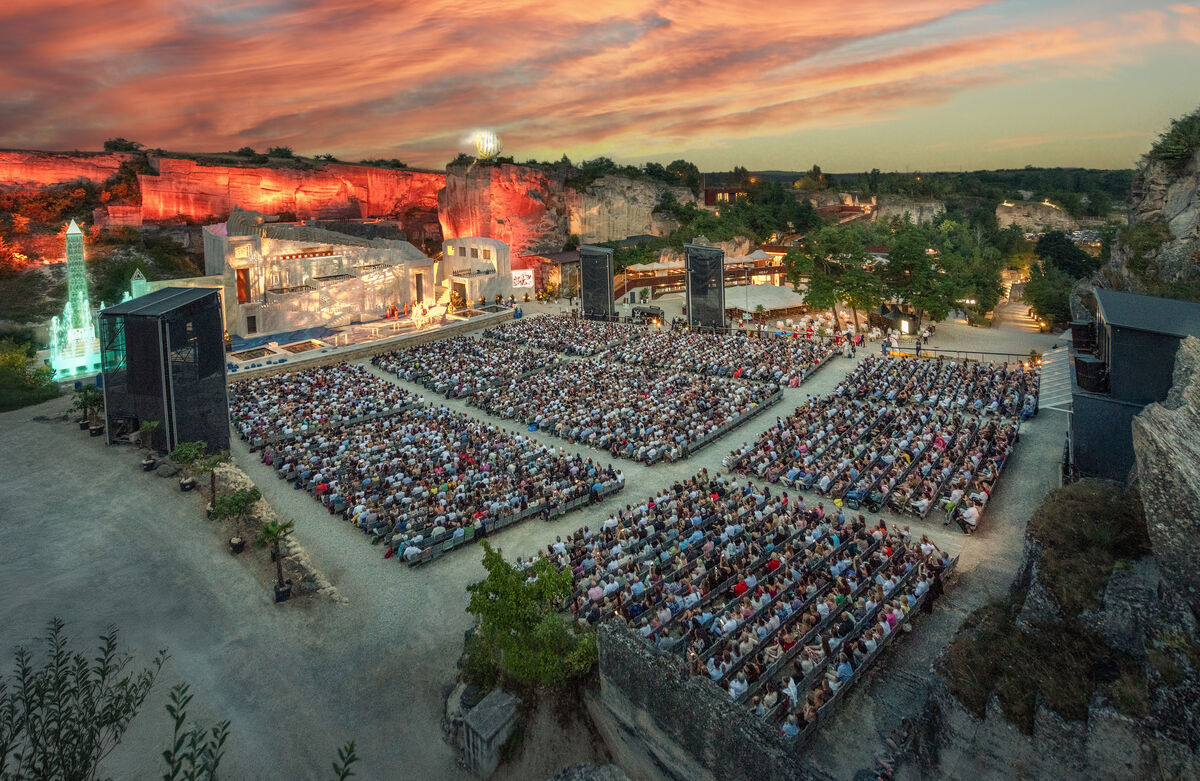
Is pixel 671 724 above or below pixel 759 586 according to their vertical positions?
below

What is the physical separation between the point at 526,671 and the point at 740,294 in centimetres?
3813

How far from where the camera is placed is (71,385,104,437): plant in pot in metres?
24.2

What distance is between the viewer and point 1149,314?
1566cm

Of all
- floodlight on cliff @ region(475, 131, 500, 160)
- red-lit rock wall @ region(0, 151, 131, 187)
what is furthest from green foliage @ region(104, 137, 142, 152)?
floodlight on cliff @ region(475, 131, 500, 160)

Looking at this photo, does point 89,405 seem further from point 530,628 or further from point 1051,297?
point 1051,297

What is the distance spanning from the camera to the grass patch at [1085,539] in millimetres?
8906

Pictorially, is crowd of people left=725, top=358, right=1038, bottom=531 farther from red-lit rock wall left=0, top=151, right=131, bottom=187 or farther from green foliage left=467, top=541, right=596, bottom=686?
red-lit rock wall left=0, top=151, right=131, bottom=187

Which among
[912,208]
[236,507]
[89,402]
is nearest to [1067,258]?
[912,208]

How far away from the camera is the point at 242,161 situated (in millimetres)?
70750

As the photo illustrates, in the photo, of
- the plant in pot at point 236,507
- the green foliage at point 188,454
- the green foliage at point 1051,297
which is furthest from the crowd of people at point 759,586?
the green foliage at point 1051,297

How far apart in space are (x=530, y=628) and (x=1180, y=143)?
34.2 meters

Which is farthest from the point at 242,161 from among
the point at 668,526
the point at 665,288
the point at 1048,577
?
the point at 1048,577

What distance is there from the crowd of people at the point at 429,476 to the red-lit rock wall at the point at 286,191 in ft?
174

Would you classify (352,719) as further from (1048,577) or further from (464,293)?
(464,293)
